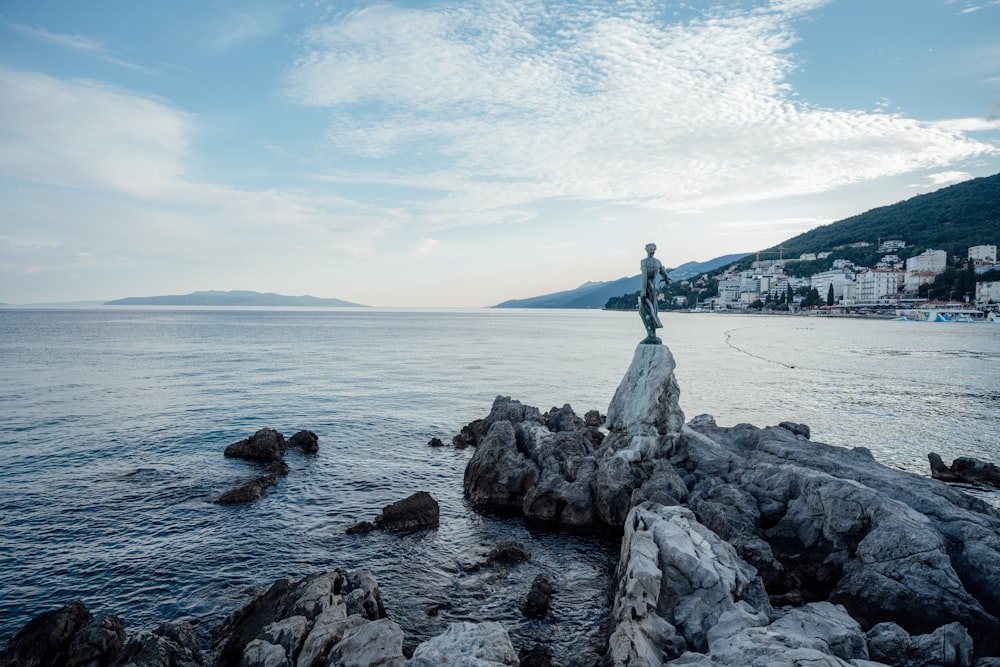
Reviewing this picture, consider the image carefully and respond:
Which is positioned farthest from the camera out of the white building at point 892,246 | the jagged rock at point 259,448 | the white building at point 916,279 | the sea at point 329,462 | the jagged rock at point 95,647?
the white building at point 892,246

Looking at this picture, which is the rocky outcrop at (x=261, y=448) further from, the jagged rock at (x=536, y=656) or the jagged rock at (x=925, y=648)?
the jagged rock at (x=925, y=648)

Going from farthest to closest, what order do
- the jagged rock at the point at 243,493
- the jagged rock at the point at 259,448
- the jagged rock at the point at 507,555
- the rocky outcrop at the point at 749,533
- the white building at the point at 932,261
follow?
the white building at the point at 932,261, the jagged rock at the point at 259,448, the jagged rock at the point at 243,493, the jagged rock at the point at 507,555, the rocky outcrop at the point at 749,533

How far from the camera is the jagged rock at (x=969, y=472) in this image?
2147cm

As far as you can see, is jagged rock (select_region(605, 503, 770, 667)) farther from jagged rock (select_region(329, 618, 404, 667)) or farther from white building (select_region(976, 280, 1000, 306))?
white building (select_region(976, 280, 1000, 306))

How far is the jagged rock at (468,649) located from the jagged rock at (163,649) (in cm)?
504

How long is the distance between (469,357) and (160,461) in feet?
153

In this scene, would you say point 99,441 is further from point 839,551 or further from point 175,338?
point 175,338

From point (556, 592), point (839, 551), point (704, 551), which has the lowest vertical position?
point (556, 592)

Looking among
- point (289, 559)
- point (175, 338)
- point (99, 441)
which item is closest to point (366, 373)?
point (99, 441)

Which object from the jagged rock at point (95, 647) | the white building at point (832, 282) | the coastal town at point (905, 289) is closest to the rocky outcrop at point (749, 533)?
the jagged rock at point (95, 647)

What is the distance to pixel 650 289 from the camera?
2130cm

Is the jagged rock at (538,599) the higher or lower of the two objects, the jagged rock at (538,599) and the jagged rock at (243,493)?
the lower

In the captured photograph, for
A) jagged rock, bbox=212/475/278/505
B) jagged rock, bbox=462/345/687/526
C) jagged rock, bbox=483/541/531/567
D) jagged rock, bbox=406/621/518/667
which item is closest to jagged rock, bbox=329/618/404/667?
jagged rock, bbox=406/621/518/667

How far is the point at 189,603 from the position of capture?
514 inches
